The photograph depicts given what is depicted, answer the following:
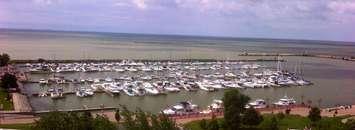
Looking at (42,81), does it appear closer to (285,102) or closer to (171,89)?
(171,89)

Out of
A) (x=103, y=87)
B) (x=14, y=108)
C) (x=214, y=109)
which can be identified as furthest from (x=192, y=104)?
(x=14, y=108)

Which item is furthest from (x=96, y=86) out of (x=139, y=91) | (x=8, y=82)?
(x=8, y=82)

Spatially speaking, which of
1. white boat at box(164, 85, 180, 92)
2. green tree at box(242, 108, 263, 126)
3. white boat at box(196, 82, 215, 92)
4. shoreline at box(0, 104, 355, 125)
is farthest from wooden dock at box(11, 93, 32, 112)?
white boat at box(196, 82, 215, 92)

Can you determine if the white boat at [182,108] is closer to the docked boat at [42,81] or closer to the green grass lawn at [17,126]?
the green grass lawn at [17,126]

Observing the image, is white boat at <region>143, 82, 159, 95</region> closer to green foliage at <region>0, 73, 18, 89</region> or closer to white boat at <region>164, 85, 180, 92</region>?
white boat at <region>164, 85, 180, 92</region>

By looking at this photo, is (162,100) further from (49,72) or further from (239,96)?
(49,72)

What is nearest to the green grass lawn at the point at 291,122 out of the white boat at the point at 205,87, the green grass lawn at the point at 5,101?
the green grass lawn at the point at 5,101
